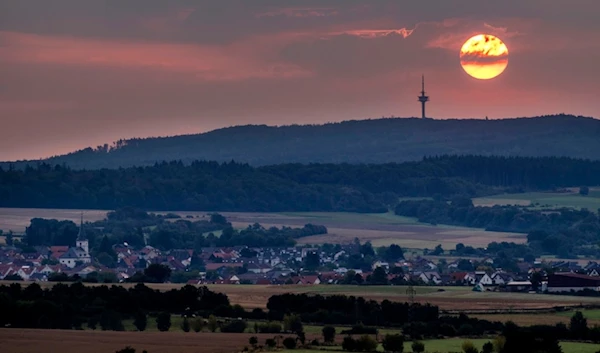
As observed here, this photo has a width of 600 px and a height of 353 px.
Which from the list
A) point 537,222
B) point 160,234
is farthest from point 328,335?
point 537,222

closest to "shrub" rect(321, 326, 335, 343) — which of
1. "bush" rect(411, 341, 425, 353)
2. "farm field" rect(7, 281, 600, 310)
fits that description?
"bush" rect(411, 341, 425, 353)

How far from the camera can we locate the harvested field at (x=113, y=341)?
60.7 metres

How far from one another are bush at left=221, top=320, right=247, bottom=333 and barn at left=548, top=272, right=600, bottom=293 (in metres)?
29.7

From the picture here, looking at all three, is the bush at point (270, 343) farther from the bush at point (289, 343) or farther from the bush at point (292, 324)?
the bush at point (292, 324)

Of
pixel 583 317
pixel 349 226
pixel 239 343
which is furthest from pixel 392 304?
pixel 349 226

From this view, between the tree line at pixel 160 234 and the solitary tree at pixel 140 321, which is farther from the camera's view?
the tree line at pixel 160 234

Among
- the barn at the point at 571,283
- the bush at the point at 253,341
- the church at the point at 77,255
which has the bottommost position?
the bush at the point at 253,341

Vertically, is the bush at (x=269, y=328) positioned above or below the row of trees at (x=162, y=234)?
below

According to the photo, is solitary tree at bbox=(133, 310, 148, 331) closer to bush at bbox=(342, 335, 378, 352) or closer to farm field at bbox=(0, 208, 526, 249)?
bush at bbox=(342, 335, 378, 352)

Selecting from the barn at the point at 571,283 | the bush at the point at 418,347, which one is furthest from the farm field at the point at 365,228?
the bush at the point at 418,347

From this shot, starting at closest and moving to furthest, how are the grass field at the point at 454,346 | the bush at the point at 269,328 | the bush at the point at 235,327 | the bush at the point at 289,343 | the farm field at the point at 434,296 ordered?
the grass field at the point at 454,346
the bush at the point at 289,343
the bush at the point at 269,328
the bush at the point at 235,327
the farm field at the point at 434,296

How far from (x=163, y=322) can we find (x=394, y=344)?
591 inches

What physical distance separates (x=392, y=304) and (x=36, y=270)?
192 feet

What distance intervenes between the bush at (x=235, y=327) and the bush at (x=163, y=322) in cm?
240
